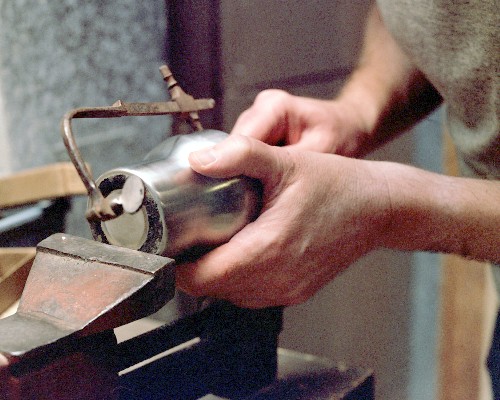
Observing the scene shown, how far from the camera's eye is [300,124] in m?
0.76

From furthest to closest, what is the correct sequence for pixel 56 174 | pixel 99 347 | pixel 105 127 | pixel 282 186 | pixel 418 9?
pixel 105 127 → pixel 56 174 → pixel 418 9 → pixel 282 186 → pixel 99 347

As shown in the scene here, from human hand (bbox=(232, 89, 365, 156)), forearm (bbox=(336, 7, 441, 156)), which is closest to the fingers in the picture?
human hand (bbox=(232, 89, 365, 156))

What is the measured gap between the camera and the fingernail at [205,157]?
0.51 meters

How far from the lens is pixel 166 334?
583 millimetres

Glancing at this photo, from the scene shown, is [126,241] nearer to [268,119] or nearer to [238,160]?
[238,160]

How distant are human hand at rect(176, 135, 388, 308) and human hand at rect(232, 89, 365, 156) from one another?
16 centimetres

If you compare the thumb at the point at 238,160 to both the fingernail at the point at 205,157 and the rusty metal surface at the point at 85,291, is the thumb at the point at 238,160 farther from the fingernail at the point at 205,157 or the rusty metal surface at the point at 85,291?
the rusty metal surface at the point at 85,291

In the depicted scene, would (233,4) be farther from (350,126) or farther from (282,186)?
(282,186)

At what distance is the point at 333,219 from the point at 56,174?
66 cm

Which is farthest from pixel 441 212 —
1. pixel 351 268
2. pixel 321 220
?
pixel 351 268

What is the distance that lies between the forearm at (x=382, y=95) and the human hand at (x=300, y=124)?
1 cm

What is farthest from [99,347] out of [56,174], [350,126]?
[56,174]

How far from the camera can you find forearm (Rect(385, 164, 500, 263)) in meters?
0.61

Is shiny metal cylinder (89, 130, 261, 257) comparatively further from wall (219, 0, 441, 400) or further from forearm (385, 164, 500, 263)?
wall (219, 0, 441, 400)
